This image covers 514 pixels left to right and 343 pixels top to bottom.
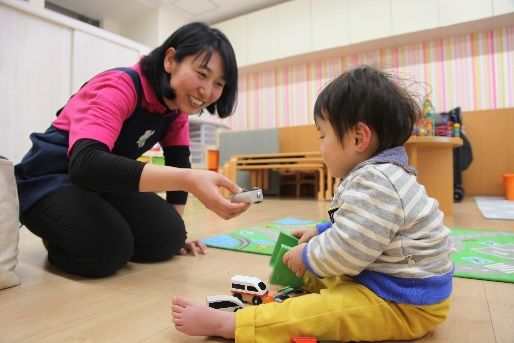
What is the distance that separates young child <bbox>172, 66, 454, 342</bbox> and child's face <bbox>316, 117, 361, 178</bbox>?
0.6 inches

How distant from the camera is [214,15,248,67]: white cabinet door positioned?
3773mm

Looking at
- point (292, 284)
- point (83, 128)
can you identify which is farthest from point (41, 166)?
point (292, 284)

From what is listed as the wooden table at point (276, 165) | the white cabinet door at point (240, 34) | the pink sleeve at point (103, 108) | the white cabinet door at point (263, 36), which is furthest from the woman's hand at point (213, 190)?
the white cabinet door at point (240, 34)

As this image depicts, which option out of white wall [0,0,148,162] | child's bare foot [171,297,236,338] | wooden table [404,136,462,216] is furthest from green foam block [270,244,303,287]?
white wall [0,0,148,162]

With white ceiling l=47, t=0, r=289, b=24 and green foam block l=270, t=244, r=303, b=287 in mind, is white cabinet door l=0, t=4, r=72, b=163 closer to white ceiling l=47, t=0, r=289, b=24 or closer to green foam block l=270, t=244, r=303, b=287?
white ceiling l=47, t=0, r=289, b=24

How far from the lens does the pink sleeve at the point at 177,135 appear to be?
1.13m

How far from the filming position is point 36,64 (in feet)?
8.37

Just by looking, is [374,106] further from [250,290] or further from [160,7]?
[160,7]

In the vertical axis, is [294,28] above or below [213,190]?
above

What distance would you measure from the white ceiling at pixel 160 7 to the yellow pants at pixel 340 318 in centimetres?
351

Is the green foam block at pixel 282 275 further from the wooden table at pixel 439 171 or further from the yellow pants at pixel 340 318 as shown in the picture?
the wooden table at pixel 439 171

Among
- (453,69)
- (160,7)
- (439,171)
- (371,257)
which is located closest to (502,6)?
(453,69)

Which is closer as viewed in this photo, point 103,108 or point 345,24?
point 103,108

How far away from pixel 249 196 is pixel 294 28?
3.22 meters
